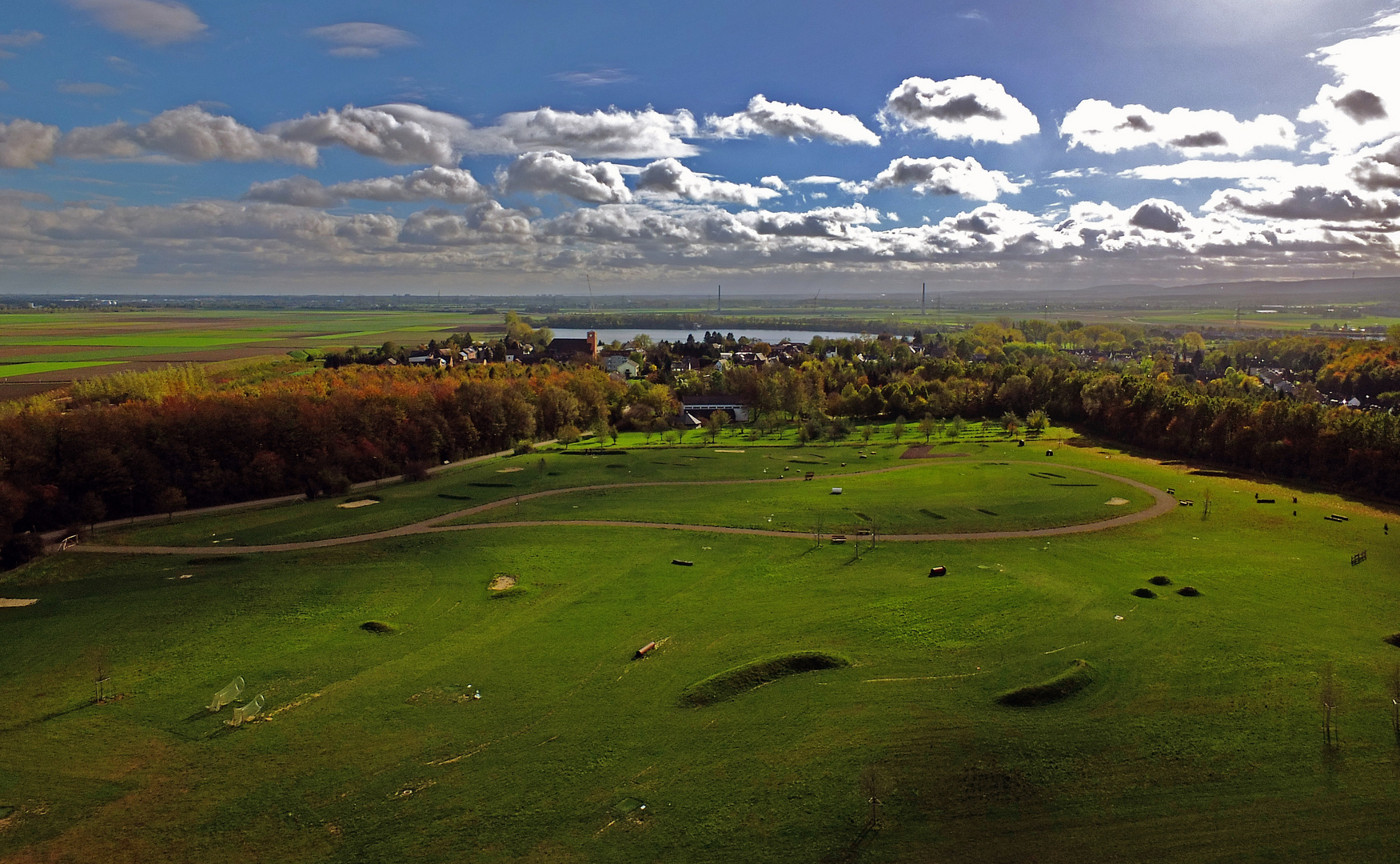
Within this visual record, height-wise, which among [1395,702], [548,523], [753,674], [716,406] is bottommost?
[548,523]

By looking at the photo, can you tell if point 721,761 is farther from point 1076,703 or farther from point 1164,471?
point 1164,471

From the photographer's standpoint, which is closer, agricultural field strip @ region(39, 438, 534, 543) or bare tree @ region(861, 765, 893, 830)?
bare tree @ region(861, 765, 893, 830)

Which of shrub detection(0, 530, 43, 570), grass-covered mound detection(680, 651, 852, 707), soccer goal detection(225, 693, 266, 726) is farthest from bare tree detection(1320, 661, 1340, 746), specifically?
shrub detection(0, 530, 43, 570)

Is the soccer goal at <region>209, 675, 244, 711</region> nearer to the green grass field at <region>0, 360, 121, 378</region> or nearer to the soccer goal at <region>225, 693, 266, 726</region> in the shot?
the soccer goal at <region>225, 693, 266, 726</region>

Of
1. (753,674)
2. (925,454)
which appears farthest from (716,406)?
(753,674)

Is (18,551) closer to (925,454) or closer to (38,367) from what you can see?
(925,454)

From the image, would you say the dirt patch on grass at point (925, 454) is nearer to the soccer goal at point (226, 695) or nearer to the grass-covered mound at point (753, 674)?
the grass-covered mound at point (753, 674)

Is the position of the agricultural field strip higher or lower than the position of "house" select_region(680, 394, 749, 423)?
lower
